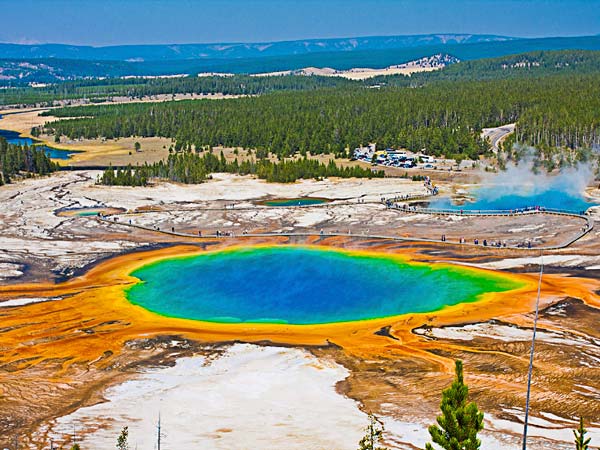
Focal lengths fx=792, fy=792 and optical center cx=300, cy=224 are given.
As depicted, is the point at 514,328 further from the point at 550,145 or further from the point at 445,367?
the point at 550,145

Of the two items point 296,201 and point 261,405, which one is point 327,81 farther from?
point 261,405

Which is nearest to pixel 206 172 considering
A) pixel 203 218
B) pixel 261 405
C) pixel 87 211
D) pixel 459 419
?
pixel 87 211

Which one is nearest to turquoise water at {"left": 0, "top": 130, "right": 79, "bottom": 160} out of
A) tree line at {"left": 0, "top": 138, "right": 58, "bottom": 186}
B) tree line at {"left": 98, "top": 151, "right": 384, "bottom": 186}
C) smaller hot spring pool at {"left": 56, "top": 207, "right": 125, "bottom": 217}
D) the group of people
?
tree line at {"left": 0, "top": 138, "right": 58, "bottom": 186}

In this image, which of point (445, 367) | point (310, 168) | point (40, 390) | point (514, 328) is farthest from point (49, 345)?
point (310, 168)

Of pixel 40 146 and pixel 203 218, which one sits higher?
pixel 40 146

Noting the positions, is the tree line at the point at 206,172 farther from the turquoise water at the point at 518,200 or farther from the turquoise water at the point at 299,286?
the turquoise water at the point at 299,286

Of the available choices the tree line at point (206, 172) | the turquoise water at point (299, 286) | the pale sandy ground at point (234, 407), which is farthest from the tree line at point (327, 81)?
the pale sandy ground at point (234, 407)
